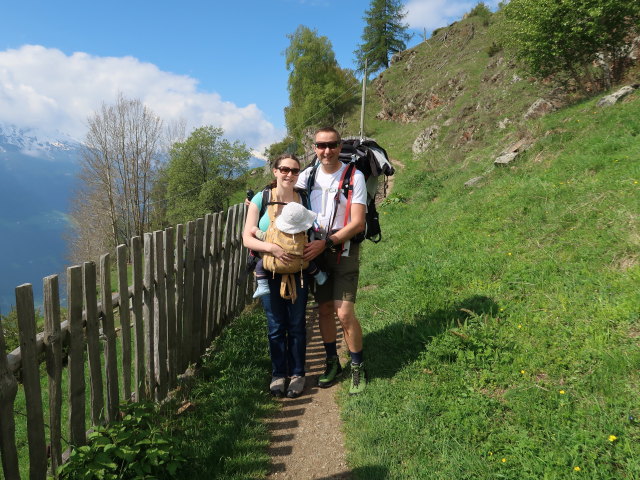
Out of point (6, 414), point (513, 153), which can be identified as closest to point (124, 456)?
point (6, 414)

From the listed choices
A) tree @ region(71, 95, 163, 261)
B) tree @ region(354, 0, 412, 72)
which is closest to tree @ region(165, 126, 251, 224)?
tree @ region(71, 95, 163, 261)

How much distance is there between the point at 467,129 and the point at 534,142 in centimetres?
814

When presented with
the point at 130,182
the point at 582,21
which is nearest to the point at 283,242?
the point at 582,21

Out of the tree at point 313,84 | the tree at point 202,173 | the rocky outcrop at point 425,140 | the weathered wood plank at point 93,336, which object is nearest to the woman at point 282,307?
the weathered wood plank at point 93,336

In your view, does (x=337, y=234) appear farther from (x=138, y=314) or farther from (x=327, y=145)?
(x=138, y=314)

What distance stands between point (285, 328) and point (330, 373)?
2.17 ft

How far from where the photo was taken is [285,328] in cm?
371

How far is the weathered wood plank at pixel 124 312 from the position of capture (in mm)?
3000

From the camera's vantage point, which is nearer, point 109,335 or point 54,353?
point 54,353

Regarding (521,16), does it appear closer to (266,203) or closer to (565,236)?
(565,236)

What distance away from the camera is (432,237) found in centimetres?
709

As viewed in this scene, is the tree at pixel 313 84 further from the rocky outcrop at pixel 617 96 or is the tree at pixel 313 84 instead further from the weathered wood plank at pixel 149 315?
the weathered wood plank at pixel 149 315

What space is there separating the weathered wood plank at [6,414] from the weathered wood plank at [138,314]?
3.41ft

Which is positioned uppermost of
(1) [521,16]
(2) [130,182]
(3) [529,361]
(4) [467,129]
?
(2) [130,182]
